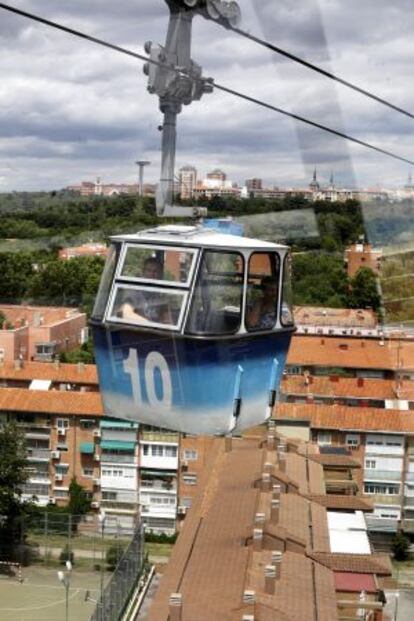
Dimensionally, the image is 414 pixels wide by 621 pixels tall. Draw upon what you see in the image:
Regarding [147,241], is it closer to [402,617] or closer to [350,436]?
[402,617]

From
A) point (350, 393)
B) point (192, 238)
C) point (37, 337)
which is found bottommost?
point (350, 393)

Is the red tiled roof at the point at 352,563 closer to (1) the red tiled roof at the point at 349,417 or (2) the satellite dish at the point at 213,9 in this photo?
(1) the red tiled roof at the point at 349,417

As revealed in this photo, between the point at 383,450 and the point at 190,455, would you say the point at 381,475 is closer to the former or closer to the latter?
the point at 383,450

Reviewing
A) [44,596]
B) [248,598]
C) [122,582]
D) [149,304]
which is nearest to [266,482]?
[122,582]

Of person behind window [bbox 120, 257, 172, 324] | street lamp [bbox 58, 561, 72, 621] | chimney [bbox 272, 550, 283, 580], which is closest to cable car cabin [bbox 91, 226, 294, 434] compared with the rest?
person behind window [bbox 120, 257, 172, 324]

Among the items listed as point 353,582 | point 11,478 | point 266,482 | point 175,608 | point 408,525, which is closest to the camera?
point 175,608
